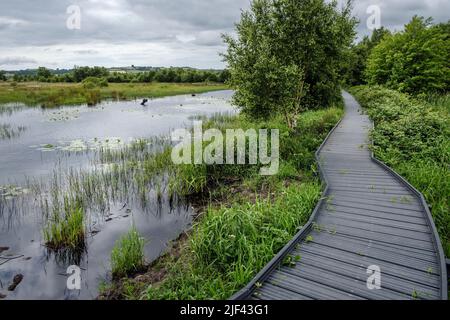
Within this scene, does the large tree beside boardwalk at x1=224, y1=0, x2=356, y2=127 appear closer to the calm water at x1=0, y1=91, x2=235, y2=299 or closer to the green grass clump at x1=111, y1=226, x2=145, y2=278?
the calm water at x1=0, y1=91, x2=235, y2=299

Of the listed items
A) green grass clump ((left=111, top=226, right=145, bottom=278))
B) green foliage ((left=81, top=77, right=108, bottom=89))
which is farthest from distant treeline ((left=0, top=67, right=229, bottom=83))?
green grass clump ((left=111, top=226, right=145, bottom=278))

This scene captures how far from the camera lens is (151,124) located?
94.1ft

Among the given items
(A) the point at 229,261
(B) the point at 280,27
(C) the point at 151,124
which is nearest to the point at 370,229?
(A) the point at 229,261

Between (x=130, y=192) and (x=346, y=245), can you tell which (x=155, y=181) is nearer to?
(x=130, y=192)

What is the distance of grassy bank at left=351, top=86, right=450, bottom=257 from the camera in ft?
28.8

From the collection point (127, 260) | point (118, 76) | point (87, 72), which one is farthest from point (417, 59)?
point (87, 72)

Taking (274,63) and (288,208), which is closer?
(288,208)

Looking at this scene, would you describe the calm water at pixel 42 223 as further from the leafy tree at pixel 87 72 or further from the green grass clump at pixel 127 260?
the leafy tree at pixel 87 72

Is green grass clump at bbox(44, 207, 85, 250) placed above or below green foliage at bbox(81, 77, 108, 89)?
below

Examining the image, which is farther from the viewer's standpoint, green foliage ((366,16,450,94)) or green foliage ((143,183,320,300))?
green foliage ((366,16,450,94))

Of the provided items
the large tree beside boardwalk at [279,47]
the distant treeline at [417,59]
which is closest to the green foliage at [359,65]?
the distant treeline at [417,59]

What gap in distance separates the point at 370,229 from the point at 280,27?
12008 millimetres

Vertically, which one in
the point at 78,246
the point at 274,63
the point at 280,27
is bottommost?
the point at 78,246

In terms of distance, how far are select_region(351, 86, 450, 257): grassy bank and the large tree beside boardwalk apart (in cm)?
489
